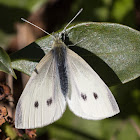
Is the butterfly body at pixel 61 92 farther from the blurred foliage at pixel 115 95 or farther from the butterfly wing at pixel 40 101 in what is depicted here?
the blurred foliage at pixel 115 95

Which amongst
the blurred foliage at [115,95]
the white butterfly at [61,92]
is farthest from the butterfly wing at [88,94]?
the blurred foliage at [115,95]

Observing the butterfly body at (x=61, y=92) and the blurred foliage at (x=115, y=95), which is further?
the blurred foliage at (x=115, y=95)

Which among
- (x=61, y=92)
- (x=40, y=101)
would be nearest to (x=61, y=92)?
(x=61, y=92)

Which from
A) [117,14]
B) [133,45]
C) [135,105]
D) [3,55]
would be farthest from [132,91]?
[3,55]

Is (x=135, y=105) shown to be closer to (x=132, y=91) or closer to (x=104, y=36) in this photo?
(x=132, y=91)

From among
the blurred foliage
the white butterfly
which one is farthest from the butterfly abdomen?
→ the blurred foliage

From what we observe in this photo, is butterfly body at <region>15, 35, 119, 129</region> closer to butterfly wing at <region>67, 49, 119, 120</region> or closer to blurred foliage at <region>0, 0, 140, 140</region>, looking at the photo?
butterfly wing at <region>67, 49, 119, 120</region>
